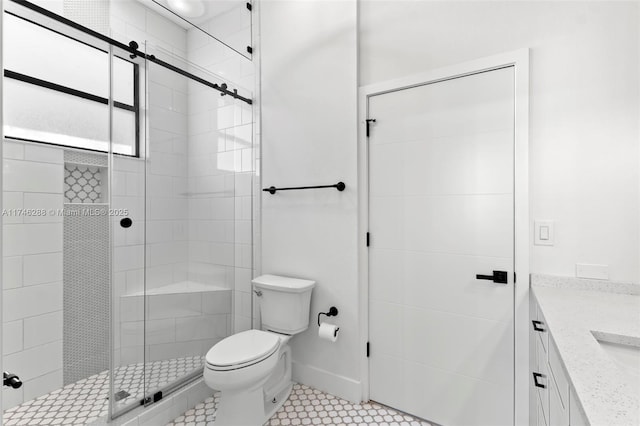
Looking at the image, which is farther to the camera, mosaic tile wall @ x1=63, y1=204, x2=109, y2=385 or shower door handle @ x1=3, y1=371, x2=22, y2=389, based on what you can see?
mosaic tile wall @ x1=63, y1=204, x2=109, y2=385

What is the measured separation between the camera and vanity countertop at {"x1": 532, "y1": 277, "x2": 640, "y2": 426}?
24.6 inches

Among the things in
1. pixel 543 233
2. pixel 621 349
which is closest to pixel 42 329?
pixel 621 349

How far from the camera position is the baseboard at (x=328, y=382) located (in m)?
2.07

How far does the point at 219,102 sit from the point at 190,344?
1642 mm

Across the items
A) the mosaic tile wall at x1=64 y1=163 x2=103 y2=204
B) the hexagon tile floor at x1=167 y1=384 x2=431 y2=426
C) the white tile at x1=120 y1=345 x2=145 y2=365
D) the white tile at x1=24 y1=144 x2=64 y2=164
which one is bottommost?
the hexagon tile floor at x1=167 y1=384 x2=431 y2=426

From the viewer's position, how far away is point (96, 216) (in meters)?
1.83

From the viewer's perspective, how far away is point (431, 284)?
1878mm

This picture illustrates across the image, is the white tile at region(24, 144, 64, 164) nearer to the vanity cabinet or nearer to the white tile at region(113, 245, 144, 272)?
the white tile at region(113, 245, 144, 272)

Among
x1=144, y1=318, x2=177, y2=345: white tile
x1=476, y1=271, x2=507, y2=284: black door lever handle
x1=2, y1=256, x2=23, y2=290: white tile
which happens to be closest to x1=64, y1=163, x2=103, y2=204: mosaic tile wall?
x1=2, y1=256, x2=23, y2=290: white tile

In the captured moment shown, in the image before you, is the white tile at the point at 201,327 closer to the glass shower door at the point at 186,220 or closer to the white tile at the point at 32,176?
the glass shower door at the point at 186,220

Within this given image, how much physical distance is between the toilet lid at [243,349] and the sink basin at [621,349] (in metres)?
1.44

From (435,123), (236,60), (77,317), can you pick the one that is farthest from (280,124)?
(77,317)

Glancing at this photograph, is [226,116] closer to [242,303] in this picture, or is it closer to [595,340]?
[242,303]

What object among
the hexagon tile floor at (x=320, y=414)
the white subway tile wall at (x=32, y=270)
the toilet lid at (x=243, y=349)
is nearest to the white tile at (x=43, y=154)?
the white subway tile wall at (x=32, y=270)
